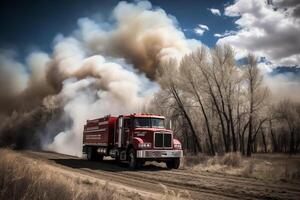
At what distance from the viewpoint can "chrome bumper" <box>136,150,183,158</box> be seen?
60.7 ft

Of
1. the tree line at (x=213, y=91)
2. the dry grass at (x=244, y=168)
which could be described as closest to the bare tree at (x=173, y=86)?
the tree line at (x=213, y=91)

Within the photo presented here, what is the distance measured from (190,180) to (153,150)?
4637 mm

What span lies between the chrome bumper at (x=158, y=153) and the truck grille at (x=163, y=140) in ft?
1.40

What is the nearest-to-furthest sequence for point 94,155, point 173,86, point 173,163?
point 173,163, point 94,155, point 173,86

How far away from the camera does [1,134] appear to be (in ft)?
236

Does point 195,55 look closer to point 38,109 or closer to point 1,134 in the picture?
point 38,109

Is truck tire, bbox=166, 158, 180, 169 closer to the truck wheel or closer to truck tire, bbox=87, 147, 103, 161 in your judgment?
truck tire, bbox=87, 147, 103, 161

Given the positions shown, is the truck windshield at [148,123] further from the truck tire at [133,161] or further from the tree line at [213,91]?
the tree line at [213,91]

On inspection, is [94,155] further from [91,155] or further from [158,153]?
[158,153]

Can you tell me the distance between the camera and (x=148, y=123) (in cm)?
1986

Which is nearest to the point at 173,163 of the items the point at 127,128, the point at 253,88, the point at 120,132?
the point at 127,128

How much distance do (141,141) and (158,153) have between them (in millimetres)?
1163

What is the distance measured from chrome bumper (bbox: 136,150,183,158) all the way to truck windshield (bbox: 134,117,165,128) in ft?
5.62

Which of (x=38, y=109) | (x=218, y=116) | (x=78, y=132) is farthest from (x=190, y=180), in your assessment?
(x=38, y=109)
